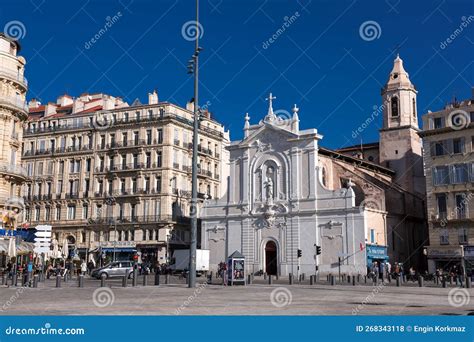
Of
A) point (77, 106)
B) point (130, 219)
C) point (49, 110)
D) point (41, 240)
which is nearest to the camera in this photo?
point (41, 240)

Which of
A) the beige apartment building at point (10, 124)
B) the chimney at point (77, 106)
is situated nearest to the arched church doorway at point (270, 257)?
the beige apartment building at point (10, 124)

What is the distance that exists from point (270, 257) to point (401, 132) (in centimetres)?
2448

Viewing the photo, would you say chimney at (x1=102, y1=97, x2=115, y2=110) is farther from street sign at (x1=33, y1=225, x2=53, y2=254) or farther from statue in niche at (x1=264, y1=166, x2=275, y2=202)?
street sign at (x1=33, y1=225, x2=53, y2=254)

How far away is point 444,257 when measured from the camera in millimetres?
50906

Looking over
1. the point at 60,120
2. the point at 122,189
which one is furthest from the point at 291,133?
the point at 60,120

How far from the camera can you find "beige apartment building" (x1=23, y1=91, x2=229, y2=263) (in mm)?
65875

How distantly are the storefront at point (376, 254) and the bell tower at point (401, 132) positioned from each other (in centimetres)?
1540

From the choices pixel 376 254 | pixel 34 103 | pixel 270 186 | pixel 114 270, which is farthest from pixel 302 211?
pixel 34 103

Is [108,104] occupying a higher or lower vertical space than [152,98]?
lower

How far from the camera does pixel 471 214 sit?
50156 mm

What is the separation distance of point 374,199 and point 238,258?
2959cm

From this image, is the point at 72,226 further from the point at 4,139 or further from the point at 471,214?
the point at 471,214

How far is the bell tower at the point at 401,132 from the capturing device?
69688 millimetres

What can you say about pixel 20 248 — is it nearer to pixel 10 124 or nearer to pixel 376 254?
pixel 10 124
